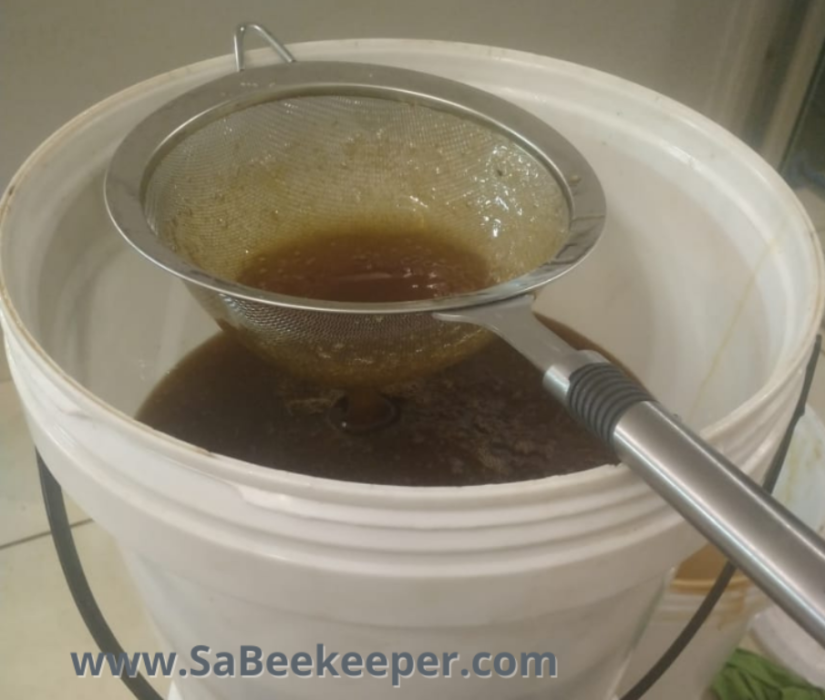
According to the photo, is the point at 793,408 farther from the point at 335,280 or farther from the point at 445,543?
the point at 335,280

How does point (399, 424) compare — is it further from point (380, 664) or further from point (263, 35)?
point (263, 35)

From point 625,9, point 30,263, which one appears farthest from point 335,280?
point 625,9

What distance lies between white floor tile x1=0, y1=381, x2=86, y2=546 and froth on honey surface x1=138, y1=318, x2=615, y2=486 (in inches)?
15.9

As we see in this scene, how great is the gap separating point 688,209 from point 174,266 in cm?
37

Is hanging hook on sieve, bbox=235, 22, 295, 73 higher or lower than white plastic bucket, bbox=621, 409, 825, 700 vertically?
higher

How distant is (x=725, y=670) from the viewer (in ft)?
2.75

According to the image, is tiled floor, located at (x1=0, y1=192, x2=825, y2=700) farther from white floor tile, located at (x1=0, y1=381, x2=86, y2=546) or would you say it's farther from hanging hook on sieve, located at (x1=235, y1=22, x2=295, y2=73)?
hanging hook on sieve, located at (x1=235, y1=22, x2=295, y2=73)

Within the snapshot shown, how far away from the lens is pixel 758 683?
2.70 ft

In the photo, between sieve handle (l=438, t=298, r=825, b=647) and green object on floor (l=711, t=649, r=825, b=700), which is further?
green object on floor (l=711, t=649, r=825, b=700)

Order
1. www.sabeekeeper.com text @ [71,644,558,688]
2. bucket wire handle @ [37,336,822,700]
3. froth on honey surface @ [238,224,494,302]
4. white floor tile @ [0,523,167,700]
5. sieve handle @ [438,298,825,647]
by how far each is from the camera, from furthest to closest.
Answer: white floor tile @ [0,523,167,700] → froth on honey surface @ [238,224,494,302] → bucket wire handle @ [37,336,822,700] → www.sabeekeeper.com text @ [71,644,558,688] → sieve handle @ [438,298,825,647]

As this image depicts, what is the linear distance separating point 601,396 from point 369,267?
0.35m

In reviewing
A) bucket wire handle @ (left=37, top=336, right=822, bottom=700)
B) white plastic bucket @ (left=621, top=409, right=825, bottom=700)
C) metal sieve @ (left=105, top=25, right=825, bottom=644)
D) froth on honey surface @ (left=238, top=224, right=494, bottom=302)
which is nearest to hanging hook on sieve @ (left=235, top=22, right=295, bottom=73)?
metal sieve @ (left=105, top=25, right=825, bottom=644)

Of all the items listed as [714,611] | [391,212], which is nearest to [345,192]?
[391,212]

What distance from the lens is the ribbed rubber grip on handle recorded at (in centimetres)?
34
